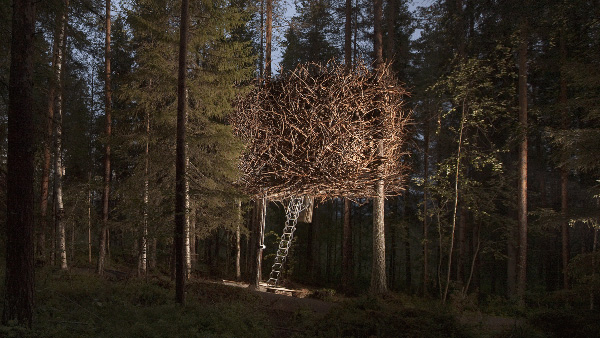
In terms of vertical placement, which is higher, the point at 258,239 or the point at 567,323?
the point at 258,239

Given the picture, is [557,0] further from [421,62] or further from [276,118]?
[421,62]

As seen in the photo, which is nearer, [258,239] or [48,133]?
[48,133]

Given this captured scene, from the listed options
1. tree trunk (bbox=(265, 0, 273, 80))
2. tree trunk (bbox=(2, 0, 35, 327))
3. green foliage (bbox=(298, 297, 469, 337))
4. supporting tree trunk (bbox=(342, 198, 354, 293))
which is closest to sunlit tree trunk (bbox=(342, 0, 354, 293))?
supporting tree trunk (bbox=(342, 198, 354, 293))

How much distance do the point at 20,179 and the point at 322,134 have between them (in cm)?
663

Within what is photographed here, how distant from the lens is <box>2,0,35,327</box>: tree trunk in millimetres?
5656

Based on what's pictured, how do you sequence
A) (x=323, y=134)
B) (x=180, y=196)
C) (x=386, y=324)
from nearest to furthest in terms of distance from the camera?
1. (x=386, y=324)
2. (x=180, y=196)
3. (x=323, y=134)

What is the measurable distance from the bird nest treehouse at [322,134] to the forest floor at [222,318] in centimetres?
330

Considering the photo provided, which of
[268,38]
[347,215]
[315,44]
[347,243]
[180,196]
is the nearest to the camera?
[180,196]

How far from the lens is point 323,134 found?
33.6 feet

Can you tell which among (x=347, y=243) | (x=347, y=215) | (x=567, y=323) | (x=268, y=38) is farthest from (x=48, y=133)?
(x=567, y=323)

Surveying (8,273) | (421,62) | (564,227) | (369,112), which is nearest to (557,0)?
(369,112)

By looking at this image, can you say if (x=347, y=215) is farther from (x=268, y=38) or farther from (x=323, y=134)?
(x=268, y=38)

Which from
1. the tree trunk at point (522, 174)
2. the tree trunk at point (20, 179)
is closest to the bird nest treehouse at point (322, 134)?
the tree trunk at point (522, 174)

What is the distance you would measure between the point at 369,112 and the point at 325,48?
990cm
